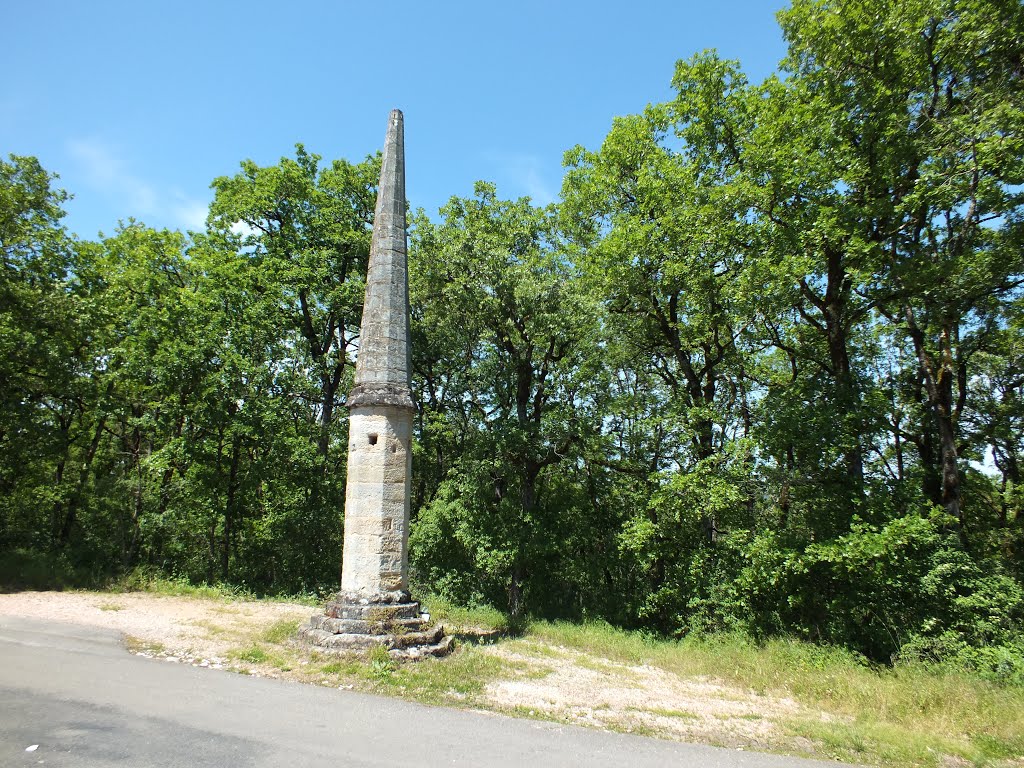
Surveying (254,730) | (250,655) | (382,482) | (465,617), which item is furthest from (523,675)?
(465,617)

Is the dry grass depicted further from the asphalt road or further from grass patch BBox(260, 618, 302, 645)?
the asphalt road

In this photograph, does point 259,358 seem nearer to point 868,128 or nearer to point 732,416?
point 732,416

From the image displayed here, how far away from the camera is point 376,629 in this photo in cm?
908

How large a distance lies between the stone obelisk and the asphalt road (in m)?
1.87

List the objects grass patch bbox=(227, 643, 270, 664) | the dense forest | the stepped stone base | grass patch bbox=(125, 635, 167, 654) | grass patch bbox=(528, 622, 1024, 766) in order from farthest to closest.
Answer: the dense forest < the stepped stone base < grass patch bbox=(125, 635, 167, 654) < grass patch bbox=(227, 643, 270, 664) < grass patch bbox=(528, 622, 1024, 766)

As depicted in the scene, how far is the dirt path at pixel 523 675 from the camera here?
6.85 metres

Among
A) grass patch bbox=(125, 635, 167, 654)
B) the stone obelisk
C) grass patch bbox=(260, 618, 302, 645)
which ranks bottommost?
grass patch bbox=(260, 618, 302, 645)

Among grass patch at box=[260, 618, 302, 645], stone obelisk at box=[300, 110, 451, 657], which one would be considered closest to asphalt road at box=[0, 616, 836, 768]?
stone obelisk at box=[300, 110, 451, 657]

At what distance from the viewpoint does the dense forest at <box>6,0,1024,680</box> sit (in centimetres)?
1084

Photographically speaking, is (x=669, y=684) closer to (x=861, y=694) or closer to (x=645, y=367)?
(x=861, y=694)

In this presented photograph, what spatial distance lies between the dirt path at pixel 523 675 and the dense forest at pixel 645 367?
3.55 metres

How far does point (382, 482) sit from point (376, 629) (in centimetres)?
225

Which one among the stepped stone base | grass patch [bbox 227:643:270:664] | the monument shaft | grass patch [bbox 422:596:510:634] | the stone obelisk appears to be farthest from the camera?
grass patch [bbox 422:596:510:634]

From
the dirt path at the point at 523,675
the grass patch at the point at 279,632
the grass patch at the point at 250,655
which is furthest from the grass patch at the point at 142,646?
the grass patch at the point at 279,632
